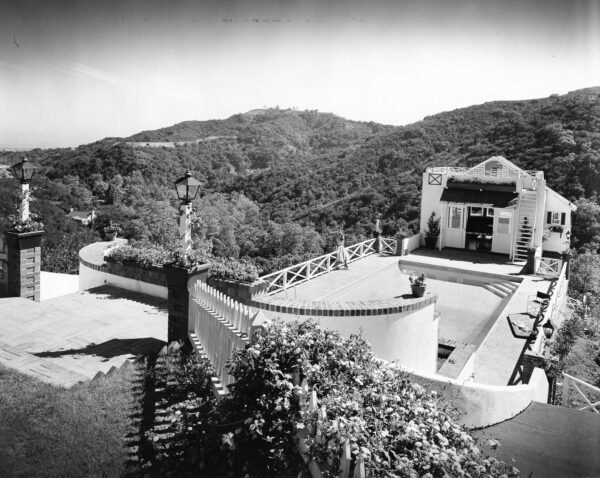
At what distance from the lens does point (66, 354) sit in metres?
6.00

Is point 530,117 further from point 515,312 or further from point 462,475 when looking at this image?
point 462,475

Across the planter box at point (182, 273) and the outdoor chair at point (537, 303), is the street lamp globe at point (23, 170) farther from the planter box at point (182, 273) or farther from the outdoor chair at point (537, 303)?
the outdoor chair at point (537, 303)

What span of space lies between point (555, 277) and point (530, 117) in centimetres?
2377

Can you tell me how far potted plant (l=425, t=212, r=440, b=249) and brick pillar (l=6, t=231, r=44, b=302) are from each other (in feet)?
37.4

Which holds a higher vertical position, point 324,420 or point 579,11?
point 579,11

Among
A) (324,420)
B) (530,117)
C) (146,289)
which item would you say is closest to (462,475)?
(324,420)

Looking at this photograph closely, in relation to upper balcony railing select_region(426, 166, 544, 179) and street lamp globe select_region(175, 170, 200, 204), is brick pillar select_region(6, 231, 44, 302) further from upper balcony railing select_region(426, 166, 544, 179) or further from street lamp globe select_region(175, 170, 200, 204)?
upper balcony railing select_region(426, 166, 544, 179)

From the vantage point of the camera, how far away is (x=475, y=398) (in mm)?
4898

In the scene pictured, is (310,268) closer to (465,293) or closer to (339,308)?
(465,293)

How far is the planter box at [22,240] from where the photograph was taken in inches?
329

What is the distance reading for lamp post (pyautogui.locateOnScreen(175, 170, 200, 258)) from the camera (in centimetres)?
607

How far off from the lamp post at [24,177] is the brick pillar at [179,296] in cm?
382

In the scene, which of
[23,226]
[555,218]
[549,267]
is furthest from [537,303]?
[23,226]

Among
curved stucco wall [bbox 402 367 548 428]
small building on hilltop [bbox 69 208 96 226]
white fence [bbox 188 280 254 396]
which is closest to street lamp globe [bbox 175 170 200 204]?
white fence [bbox 188 280 254 396]
